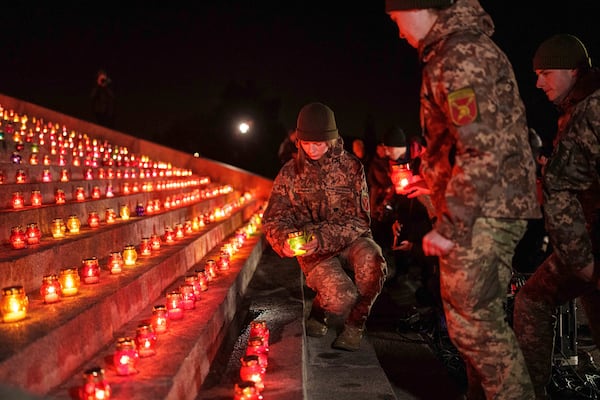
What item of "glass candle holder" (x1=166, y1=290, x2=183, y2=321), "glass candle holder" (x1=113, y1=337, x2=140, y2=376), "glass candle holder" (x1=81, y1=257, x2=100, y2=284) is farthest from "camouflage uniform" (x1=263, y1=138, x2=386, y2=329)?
"glass candle holder" (x1=113, y1=337, x2=140, y2=376)

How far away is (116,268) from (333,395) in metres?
1.79

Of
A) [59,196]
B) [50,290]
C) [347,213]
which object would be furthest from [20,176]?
[347,213]

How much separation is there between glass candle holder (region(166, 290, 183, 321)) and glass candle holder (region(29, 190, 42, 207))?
75.5 inches

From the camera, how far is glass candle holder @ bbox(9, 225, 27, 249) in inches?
160

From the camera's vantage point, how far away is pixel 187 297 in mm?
4250

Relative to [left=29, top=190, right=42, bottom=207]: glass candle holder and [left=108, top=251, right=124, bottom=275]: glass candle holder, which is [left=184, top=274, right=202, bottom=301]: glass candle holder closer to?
[left=108, top=251, right=124, bottom=275]: glass candle holder

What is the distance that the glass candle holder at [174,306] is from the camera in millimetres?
4016

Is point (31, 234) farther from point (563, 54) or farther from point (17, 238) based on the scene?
point (563, 54)

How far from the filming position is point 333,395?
3.83 metres

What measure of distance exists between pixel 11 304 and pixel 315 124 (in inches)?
104

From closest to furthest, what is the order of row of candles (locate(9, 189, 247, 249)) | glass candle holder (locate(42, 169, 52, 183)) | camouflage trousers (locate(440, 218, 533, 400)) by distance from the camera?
camouflage trousers (locate(440, 218, 533, 400)) < row of candles (locate(9, 189, 247, 249)) < glass candle holder (locate(42, 169, 52, 183))

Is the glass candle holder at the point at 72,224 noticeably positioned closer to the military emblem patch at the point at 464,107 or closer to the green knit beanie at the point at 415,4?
the green knit beanie at the point at 415,4

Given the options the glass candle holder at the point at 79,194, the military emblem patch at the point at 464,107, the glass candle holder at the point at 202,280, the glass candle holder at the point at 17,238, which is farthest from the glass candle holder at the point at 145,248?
the military emblem patch at the point at 464,107

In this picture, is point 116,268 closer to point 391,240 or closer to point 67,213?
point 67,213
